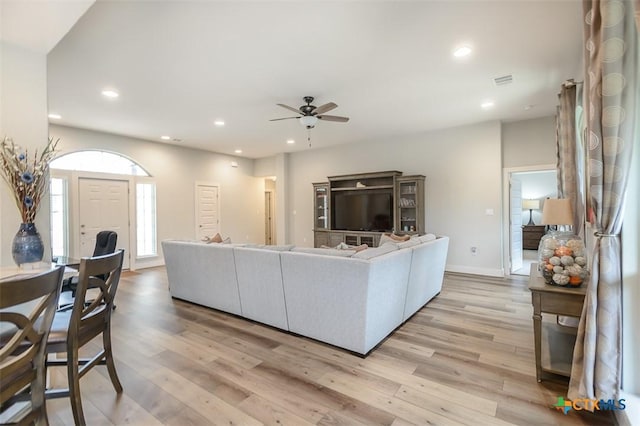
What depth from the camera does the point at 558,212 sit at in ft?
8.79

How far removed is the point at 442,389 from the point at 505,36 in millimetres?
3098

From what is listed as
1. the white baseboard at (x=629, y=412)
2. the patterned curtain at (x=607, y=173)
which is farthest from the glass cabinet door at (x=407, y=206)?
the white baseboard at (x=629, y=412)

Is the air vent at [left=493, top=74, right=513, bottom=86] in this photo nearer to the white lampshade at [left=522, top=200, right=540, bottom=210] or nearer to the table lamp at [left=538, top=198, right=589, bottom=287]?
the table lamp at [left=538, top=198, right=589, bottom=287]

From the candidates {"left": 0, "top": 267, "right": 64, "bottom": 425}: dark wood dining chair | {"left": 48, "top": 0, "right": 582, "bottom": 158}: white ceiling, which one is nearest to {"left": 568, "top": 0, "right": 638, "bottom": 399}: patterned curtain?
{"left": 48, "top": 0, "right": 582, "bottom": 158}: white ceiling

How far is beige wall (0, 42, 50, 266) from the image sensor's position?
6.88ft

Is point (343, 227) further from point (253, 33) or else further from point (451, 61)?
point (253, 33)

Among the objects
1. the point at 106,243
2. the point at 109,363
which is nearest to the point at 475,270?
the point at 109,363

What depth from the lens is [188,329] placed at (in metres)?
3.25

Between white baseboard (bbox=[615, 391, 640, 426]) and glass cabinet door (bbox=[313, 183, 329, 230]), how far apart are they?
6.06 meters

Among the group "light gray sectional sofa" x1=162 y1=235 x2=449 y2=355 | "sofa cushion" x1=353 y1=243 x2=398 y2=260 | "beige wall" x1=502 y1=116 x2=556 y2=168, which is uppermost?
"beige wall" x1=502 y1=116 x2=556 y2=168

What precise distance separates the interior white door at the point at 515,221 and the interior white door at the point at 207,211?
272 inches

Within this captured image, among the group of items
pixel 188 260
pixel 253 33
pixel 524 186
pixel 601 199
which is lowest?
pixel 188 260

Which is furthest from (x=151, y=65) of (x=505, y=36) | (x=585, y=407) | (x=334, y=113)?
(x=585, y=407)

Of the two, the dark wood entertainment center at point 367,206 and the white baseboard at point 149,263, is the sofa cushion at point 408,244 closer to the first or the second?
the dark wood entertainment center at point 367,206
